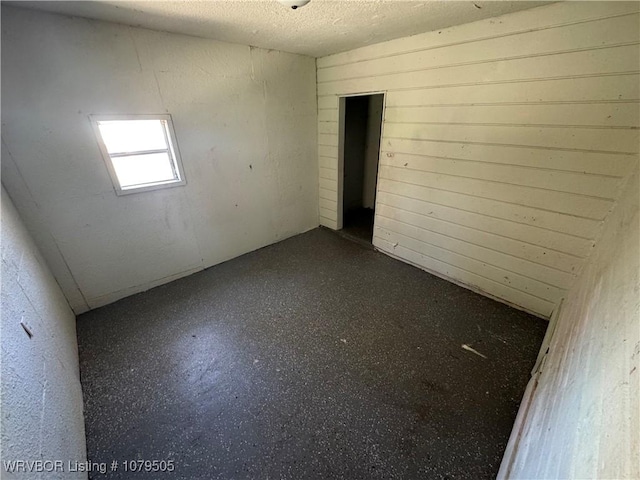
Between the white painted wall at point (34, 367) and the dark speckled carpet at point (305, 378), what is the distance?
0.85 ft

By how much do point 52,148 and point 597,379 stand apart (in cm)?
323

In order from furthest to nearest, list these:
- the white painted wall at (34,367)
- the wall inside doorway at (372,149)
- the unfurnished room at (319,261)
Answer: the wall inside doorway at (372,149) < the unfurnished room at (319,261) < the white painted wall at (34,367)

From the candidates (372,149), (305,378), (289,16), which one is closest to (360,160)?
(372,149)

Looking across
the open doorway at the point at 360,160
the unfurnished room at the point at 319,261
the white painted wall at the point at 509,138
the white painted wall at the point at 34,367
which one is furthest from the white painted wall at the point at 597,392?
the open doorway at the point at 360,160

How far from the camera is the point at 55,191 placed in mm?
1977

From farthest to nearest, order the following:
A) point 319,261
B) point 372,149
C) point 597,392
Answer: point 372,149 → point 319,261 → point 597,392

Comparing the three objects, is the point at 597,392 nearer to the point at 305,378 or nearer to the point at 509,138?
the point at 305,378

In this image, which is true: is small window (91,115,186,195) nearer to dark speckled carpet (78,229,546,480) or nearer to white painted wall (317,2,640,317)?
dark speckled carpet (78,229,546,480)

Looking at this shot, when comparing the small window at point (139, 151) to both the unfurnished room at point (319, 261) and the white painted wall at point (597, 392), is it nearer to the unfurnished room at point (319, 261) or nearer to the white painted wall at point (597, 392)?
the unfurnished room at point (319, 261)

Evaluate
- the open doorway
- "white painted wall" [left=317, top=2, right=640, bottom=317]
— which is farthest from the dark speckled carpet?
the open doorway

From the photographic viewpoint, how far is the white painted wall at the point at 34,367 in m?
0.81

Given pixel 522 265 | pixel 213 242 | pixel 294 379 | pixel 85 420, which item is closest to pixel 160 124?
pixel 213 242

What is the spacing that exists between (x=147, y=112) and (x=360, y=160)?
10.5 feet

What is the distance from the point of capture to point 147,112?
2.20 metres
